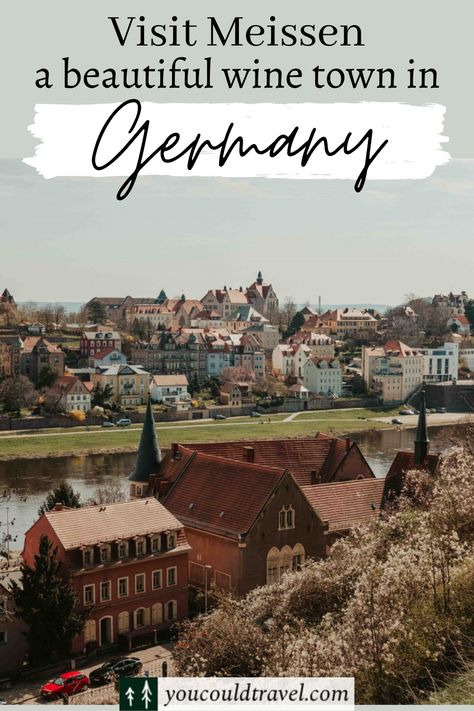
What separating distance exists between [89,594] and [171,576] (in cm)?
106

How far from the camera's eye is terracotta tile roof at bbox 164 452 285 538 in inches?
435

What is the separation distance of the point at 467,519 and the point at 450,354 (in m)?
35.1

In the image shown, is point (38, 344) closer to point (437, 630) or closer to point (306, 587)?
point (306, 587)

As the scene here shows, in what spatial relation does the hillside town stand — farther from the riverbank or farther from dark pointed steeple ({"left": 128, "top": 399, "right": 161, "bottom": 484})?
the riverbank

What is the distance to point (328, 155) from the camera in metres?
5.66

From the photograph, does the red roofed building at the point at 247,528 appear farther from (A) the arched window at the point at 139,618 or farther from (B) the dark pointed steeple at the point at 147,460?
(B) the dark pointed steeple at the point at 147,460

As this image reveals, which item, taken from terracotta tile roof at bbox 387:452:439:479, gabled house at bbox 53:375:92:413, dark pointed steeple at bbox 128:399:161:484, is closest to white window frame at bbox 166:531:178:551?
dark pointed steeple at bbox 128:399:161:484

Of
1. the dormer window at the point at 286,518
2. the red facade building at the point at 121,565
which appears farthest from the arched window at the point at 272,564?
the red facade building at the point at 121,565

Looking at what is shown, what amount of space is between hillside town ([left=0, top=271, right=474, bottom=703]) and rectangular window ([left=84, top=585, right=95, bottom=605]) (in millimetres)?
31

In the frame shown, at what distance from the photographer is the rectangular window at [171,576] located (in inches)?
409

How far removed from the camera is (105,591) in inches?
387

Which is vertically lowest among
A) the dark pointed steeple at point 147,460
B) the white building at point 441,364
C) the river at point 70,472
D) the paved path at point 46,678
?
the river at point 70,472

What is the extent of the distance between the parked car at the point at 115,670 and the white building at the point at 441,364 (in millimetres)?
33998

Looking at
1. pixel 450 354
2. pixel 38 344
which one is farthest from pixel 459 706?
pixel 450 354
